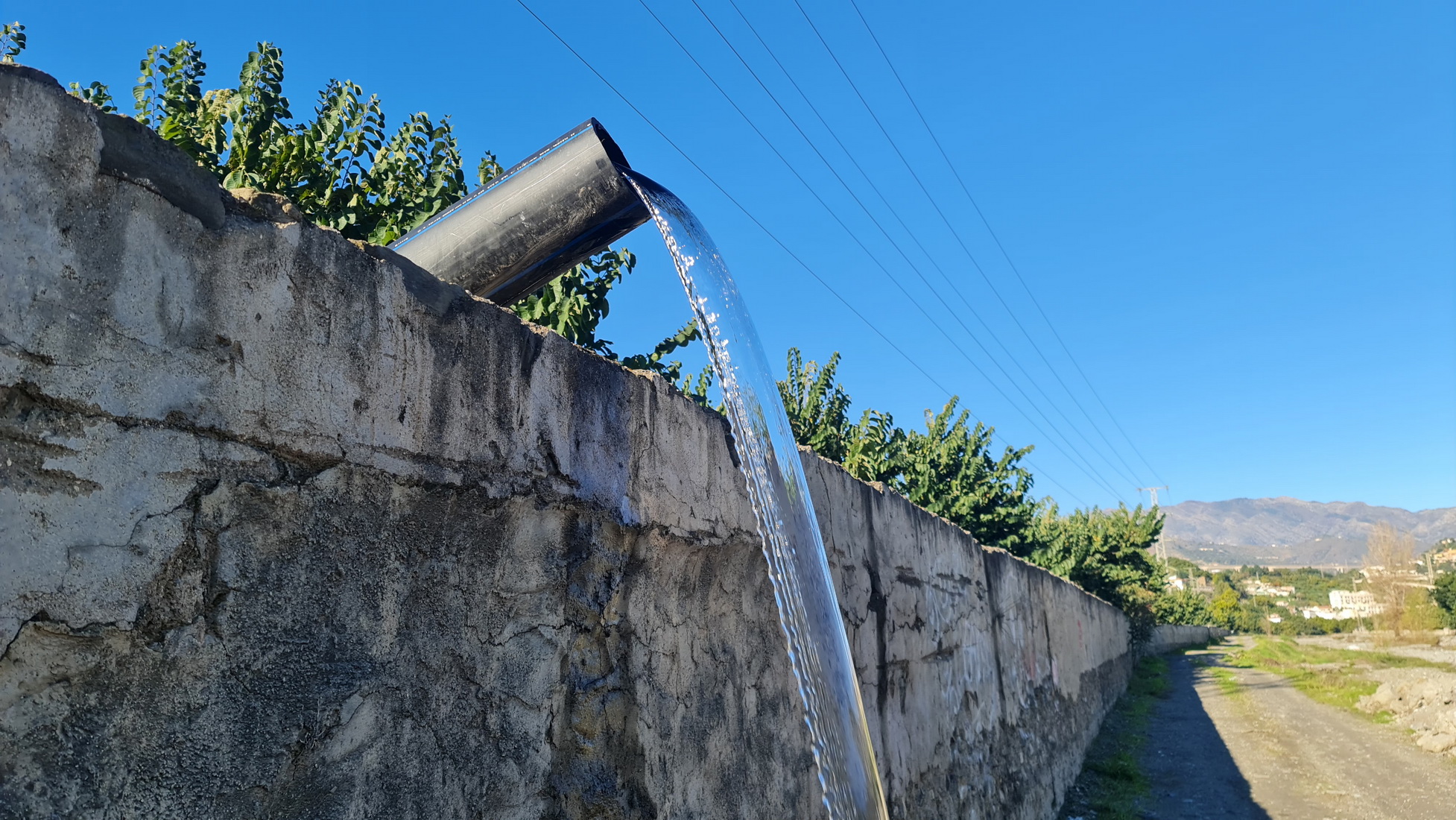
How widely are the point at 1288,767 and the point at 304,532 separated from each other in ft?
33.5

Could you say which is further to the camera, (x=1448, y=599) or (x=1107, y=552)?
(x=1448, y=599)

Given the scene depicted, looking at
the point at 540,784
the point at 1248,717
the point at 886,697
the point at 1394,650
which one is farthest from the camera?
the point at 1394,650

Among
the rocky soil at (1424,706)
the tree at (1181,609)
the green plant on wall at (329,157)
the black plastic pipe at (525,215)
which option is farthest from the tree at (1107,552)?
the black plastic pipe at (525,215)

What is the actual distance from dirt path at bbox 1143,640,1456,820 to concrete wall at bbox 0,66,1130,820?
6417mm

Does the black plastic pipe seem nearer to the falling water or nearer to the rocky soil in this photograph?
the falling water

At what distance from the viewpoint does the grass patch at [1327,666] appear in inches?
614

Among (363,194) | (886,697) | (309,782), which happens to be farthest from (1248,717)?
(309,782)

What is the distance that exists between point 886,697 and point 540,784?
2036 mm

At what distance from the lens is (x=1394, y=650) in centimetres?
3025

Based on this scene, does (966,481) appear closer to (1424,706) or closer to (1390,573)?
(1424,706)

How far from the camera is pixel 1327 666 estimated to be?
22859 mm

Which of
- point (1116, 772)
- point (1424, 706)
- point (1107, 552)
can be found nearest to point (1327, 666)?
point (1107, 552)

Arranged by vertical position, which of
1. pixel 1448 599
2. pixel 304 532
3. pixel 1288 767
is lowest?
pixel 1288 767

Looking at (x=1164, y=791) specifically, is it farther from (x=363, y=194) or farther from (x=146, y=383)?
(x=146, y=383)
